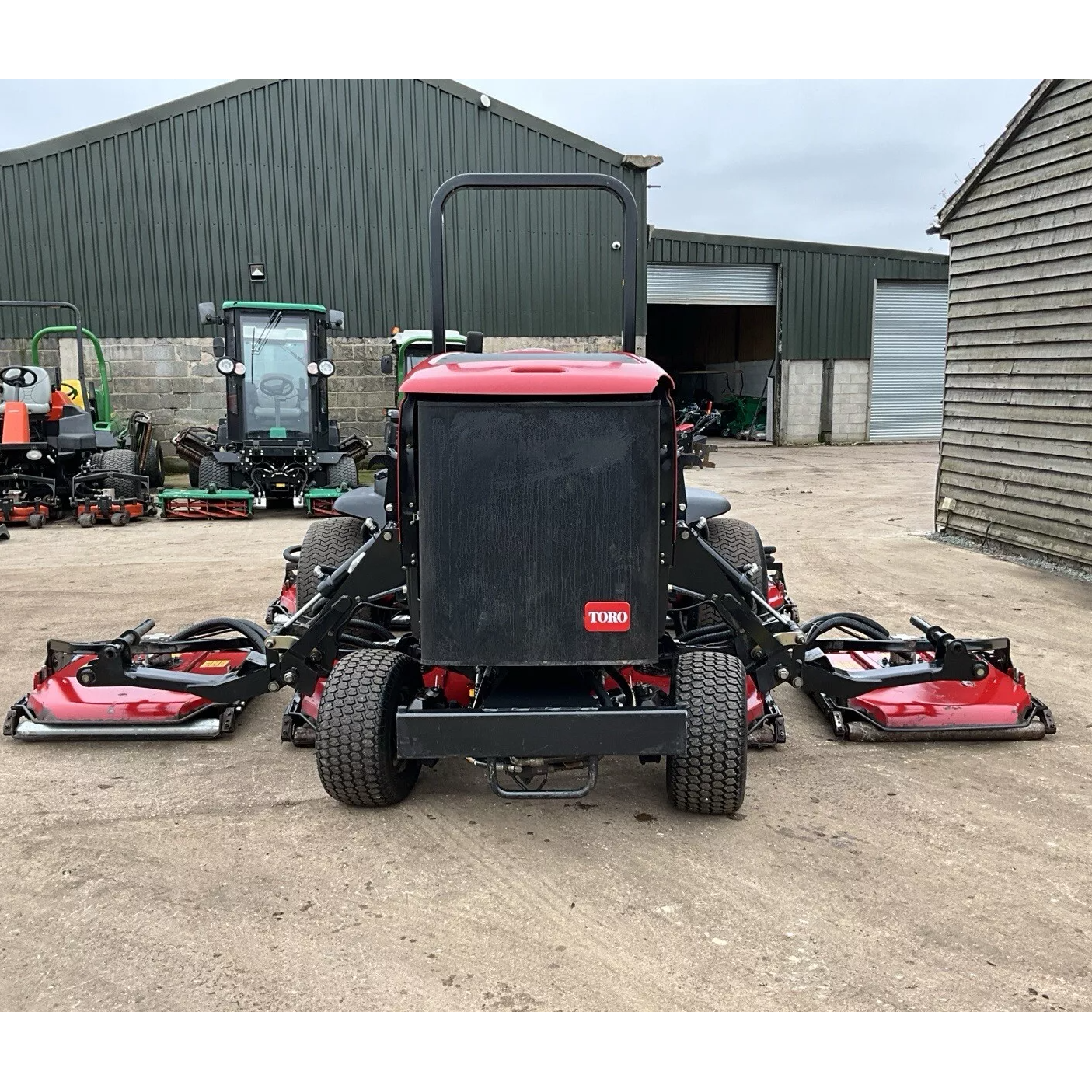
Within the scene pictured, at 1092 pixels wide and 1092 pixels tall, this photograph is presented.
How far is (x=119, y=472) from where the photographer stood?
1129cm

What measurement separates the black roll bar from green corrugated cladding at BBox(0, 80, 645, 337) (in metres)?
12.3

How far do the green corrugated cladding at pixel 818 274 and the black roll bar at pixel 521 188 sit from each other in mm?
18665

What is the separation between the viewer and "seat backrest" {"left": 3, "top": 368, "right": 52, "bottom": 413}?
1100 cm

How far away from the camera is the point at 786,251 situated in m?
22.0

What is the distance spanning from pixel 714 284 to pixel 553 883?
20701 mm

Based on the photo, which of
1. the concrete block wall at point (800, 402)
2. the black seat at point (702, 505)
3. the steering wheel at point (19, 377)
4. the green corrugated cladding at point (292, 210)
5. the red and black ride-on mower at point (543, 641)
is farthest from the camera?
the concrete block wall at point (800, 402)

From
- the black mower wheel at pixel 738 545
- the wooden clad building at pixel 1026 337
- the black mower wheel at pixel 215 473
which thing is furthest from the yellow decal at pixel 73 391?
the wooden clad building at pixel 1026 337

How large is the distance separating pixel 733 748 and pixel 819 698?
138 cm

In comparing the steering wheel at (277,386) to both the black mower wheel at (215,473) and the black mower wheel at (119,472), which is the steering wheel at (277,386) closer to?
the black mower wheel at (215,473)

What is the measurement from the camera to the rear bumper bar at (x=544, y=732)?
306cm

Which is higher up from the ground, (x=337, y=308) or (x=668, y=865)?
(x=337, y=308)

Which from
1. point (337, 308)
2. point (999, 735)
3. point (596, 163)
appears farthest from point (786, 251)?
point (999, 735)

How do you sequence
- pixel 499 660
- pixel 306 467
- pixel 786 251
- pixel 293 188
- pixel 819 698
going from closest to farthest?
pixel 499 660 → pixel 819 698 → pixel 306 467 → pixel 293 188 → pixel 786 251

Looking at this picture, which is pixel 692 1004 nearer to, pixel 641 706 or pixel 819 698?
pixel 641 706
